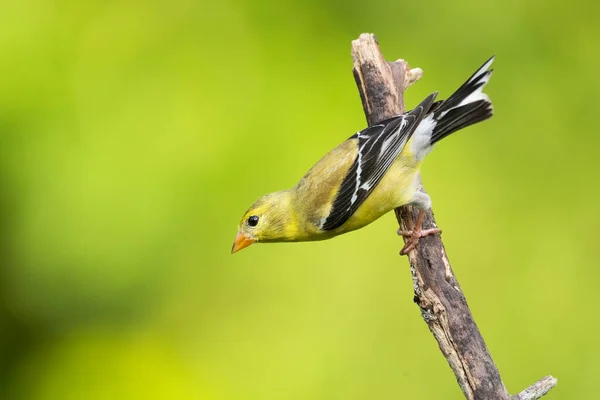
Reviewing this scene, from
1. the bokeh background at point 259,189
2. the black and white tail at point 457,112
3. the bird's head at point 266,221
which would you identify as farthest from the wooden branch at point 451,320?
the bokeh background at point 259,189

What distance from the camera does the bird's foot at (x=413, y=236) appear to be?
86.4 inches

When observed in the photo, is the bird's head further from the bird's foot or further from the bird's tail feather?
the bird's tail feather

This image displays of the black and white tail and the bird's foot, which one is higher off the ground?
the black and white tail

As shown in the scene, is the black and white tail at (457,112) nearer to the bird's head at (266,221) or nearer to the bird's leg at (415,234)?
the bird's leg at (415,234)

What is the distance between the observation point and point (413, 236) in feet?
7.39

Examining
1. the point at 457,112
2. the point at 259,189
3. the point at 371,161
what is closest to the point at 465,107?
the point at 457,112

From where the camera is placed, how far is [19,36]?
3.40 metres

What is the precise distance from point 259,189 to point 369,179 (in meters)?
1.17

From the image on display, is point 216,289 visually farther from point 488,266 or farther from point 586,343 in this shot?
point 586,343

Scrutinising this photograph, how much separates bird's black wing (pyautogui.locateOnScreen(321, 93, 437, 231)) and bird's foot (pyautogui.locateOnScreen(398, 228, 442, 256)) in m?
0.18

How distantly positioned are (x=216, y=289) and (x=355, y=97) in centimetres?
114

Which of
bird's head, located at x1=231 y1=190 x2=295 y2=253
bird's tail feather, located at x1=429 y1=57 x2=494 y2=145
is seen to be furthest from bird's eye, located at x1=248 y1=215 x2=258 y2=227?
bird's tail feather, located at x1=429 y1=57 x2=494 y2=145

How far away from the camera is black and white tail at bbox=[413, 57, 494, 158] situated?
2.29 meters

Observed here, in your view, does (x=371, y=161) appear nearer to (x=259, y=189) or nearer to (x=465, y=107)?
(x=465, y=107)
